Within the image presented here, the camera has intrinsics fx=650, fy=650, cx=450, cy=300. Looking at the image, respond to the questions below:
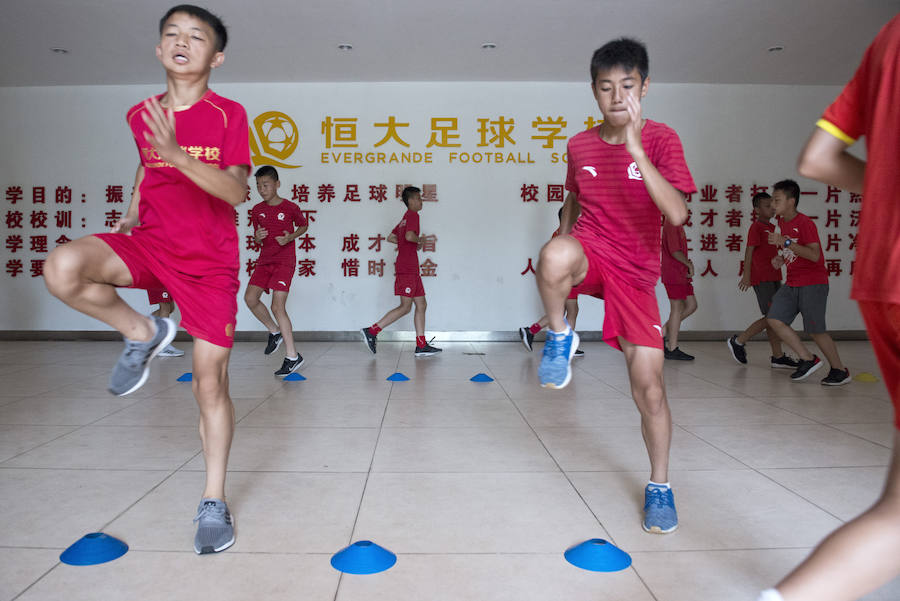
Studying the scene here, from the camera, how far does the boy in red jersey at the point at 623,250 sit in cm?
198

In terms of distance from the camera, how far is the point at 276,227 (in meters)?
5.36

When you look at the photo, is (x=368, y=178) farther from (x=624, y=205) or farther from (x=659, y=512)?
(x=659, y=512)

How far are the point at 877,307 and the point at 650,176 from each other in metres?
0.89

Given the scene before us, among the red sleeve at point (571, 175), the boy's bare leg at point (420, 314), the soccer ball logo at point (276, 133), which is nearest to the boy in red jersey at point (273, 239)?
the boy's bare leg at point (420, 314)

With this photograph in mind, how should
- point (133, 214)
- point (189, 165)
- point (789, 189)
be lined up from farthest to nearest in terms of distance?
point (789, 189) < point (133, 214) < point (189, 165)

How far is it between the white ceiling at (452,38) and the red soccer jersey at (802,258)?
2.16 m

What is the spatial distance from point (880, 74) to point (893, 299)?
355 mm

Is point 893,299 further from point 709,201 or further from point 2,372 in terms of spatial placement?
point 709,201

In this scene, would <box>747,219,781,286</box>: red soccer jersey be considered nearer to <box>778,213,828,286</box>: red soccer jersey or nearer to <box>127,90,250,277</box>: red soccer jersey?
<box>778,213,828,286</box>: red soccer jersey

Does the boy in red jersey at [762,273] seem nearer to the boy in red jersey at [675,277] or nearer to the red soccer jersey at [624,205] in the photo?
the boy in red jersey at [675,277]

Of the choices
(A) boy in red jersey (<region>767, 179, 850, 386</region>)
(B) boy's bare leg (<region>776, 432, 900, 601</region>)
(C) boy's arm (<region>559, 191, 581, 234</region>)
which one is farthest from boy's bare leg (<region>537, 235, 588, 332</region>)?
(A) boy in red jersey (<region>767, 179, 850, 386</region>)

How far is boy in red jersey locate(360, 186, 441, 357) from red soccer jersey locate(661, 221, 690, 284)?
2.34m

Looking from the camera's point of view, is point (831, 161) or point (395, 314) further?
point (395, 314)

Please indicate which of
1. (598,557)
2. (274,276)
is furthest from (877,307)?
(274,276)
